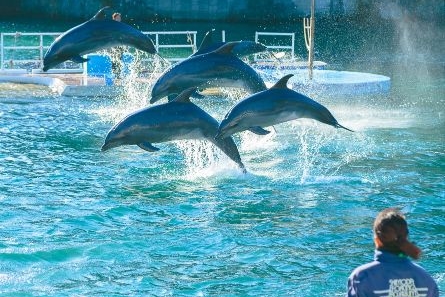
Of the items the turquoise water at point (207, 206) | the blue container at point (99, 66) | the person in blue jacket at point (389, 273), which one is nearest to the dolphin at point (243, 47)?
the turquoise water at point (207, 206)

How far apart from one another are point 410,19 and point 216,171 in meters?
Answer: 36.2

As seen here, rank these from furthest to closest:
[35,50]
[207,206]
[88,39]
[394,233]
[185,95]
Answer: [35,50]
[207,206]
[185,95]
[88,39]
[394,233]

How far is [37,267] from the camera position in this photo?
954 centimetres

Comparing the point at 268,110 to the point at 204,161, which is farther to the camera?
the point at 204,161

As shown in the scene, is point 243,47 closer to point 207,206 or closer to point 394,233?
point 207,206

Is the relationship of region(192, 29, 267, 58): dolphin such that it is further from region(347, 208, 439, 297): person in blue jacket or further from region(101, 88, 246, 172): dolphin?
region(347, 208, 439, 297): person in blue jacket

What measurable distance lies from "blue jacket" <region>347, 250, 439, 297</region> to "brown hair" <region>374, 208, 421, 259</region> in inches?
2.2

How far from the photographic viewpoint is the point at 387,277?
5180 mm

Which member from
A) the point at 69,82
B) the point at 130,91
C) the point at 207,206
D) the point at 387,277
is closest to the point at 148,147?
the point at 207,206

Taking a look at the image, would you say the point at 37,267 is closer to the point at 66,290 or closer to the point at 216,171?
the point at 66,290

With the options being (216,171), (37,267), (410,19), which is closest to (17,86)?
(216,171)

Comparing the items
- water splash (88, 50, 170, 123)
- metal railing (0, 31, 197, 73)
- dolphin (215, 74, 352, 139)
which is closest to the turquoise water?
water splash (88, 50, 170, 123)

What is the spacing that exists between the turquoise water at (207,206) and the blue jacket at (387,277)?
376 cm

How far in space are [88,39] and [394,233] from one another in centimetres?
653
